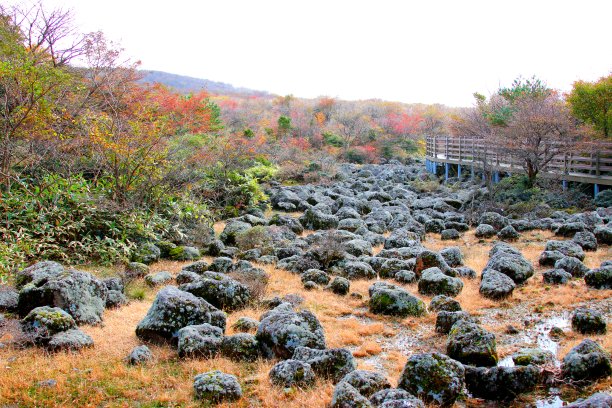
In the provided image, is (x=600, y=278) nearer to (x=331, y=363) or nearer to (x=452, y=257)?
(x=452, y=257)

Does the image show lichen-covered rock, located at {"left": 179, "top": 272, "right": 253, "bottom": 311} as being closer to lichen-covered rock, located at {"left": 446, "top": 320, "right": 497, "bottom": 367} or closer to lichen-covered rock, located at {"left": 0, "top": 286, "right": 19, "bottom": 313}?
lichen-covered rock, located at {"left": 0, "top": 286, "right": 19, "bottom": 313}

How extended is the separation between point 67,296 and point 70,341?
48.9 inches

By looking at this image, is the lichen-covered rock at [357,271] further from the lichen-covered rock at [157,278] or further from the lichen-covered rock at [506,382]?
the lichen-covered rock at [506,382]

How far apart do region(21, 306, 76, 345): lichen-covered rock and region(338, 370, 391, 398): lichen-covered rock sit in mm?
4151

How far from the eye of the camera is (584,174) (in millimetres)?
21734

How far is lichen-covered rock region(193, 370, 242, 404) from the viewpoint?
6.17 m

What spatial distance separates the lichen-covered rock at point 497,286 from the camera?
1087 cm

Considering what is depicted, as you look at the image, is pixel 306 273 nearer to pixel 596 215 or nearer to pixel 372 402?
pixel 372 402

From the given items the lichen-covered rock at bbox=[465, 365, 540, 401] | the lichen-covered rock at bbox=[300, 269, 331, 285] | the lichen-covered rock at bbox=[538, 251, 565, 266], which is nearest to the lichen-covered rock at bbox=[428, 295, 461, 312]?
the lichen-covered rock at bbox=[300, 269, 331, 285]

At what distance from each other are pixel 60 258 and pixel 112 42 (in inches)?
347

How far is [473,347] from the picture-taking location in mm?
7402

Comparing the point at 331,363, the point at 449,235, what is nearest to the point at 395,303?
the point at 331,363

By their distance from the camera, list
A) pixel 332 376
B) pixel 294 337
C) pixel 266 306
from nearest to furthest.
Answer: pixel 332 376
pixel 294 337
pixel 266 306

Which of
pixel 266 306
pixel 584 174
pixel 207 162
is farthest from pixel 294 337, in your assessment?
pixel 584 174
